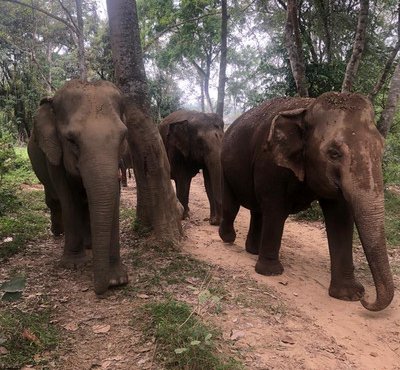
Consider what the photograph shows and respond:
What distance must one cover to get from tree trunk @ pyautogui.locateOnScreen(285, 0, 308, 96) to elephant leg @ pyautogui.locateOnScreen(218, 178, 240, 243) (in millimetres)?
3713

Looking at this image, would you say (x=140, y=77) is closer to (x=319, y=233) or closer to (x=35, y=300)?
(x=35, y=300)

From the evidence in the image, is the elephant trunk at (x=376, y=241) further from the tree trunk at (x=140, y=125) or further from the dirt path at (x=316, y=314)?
the tree trunk at (x=140, y=125)

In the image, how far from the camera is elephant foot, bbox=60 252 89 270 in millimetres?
5309

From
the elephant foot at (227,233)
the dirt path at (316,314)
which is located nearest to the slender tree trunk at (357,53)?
the dirt path at (316,314)

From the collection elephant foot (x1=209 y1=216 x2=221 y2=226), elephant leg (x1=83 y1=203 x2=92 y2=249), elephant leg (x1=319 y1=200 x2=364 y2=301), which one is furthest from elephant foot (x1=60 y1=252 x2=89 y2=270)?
elephant foot (x1=209 y1=216 x2=221 y2=226)

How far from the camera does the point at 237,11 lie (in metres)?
17.1

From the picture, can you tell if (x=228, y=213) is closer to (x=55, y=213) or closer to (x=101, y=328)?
(x=55, y=213)

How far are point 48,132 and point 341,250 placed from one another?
137 inches

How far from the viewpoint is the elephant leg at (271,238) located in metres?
5.49

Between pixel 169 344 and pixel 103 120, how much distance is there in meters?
2.21

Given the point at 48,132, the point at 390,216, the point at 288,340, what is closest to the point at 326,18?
the point at 390,216

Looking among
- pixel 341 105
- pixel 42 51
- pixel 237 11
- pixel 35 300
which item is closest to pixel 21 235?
pixel 35 300

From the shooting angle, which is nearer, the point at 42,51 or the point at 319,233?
the point at 319,233

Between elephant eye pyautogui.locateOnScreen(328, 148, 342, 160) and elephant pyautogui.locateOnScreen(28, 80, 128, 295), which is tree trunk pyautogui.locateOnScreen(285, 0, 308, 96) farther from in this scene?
elephant pyautogui.locateOnScreen(28, 80, 128, 295)
